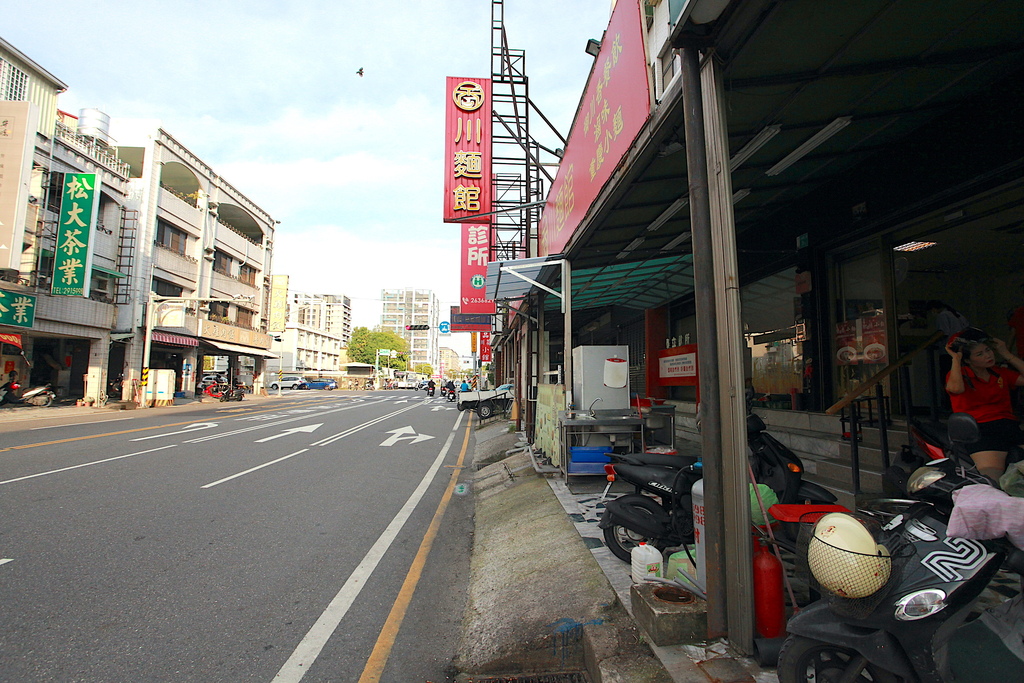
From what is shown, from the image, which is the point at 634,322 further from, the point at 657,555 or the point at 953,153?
the point at 657,555

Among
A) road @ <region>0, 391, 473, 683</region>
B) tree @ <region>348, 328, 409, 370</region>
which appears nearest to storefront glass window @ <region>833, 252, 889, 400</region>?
road @ <region>0, 391, 473, 683</region>

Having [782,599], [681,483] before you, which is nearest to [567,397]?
[681,483]

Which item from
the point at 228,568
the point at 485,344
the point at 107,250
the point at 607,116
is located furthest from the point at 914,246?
the point at 485,344

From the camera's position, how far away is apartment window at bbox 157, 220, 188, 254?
29.7 m

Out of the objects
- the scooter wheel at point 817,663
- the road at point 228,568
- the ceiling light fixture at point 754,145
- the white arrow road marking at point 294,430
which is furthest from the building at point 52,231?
the scooter wheel at point 817,663

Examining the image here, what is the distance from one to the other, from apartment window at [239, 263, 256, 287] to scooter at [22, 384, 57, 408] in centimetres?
1678

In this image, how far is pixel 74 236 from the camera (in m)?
21.8

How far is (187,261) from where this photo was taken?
1261 inches

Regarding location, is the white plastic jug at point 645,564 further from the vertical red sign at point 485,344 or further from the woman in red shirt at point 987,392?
the vertical red sign at point 485,344

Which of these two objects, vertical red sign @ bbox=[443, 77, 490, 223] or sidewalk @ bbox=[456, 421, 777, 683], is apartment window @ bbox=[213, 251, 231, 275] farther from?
sidewalk @ bbox=[456, 421, 777, 683]

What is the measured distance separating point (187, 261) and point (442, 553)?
3325cm

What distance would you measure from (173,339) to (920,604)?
34.7m

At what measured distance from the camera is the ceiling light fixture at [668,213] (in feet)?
19.3

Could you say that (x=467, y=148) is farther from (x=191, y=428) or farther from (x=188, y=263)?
(x=188, y=263)
